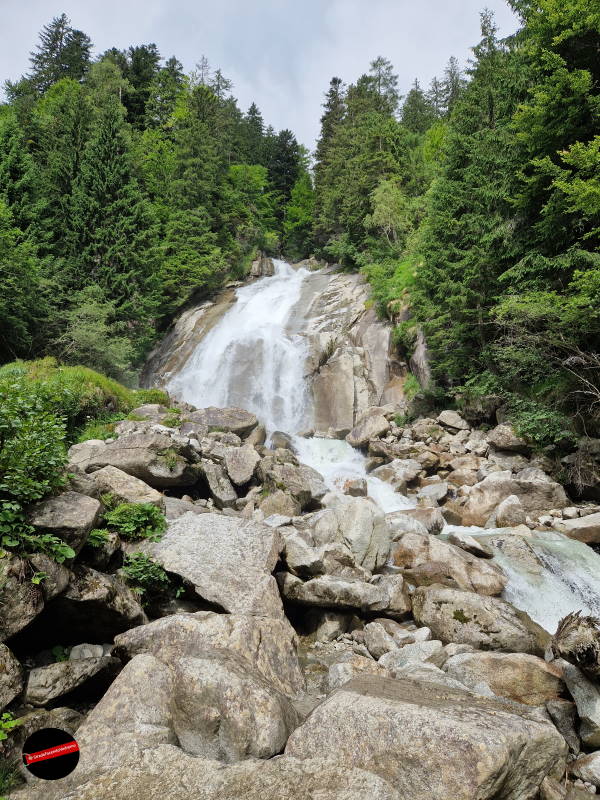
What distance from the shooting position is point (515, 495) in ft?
39.2

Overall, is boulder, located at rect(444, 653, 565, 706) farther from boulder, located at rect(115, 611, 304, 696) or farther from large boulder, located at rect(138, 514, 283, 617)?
large boulder, located at rect(138, 514, 283, 617)

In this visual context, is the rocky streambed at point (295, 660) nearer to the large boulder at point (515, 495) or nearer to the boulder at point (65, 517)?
the boulder at point (65, 517)

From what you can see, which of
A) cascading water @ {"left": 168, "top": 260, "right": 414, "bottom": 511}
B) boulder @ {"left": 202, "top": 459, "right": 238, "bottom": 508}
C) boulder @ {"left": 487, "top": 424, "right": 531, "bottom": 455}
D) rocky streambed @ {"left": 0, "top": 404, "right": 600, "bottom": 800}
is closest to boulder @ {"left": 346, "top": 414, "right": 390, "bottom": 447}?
cascading water @ {"left": 168, "top": 260, "right": 414, "bottom": 511}

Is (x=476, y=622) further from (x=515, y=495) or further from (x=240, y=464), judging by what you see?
(x=240, y=464)

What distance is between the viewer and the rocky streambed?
3.31 m

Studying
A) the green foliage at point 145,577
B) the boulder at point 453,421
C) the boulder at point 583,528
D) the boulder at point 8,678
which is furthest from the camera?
the boulder at point 453,421

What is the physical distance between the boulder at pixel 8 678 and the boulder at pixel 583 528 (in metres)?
11.0

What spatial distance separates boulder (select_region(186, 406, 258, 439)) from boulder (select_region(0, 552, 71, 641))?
11174mm

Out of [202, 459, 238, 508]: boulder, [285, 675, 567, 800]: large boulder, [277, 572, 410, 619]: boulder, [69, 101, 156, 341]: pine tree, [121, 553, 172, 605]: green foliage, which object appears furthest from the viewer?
[69, 101, 156, 341]: pine tree

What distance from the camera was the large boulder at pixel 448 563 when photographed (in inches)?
324

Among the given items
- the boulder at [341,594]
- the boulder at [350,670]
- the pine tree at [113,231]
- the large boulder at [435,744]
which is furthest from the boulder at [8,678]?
the pine tree at [113,231]

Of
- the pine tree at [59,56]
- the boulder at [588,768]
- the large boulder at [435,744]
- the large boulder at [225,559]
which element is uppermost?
the pine tree at [59,56]

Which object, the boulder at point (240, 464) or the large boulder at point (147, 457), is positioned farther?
the boulder at point (240, 464)

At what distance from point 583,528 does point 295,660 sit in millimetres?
8117
